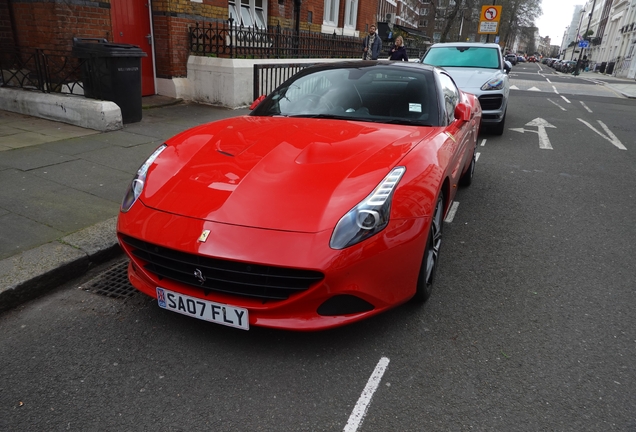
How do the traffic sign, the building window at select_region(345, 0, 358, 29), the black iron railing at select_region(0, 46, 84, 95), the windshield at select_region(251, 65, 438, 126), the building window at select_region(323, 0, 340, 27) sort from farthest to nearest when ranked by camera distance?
the traffic sign
the building window at select_region(345, 0, 358, 29)
the building window at select_region(323, 0, 340, 27)
the black iron railing at select_region(0, 46, 84, 95)
the windshield at select_region(251, 65, 438, 126)

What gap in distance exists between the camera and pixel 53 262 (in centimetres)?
319

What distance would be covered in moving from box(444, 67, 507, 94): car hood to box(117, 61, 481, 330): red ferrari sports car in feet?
19.7

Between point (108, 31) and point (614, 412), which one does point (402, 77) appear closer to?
point (614, 412)

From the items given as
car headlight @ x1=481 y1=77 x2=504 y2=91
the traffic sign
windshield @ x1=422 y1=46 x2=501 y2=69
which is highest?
the traffic sign

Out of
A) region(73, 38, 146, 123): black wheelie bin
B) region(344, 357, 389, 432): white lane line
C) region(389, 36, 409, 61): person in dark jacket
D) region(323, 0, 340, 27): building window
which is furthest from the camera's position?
region(323, 0, 340, 27): building window

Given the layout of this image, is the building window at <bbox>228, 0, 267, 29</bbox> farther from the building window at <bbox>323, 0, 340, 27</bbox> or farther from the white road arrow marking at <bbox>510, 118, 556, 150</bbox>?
the white road arrow marking at <bbox>510, 118, 556, 150</bbox>

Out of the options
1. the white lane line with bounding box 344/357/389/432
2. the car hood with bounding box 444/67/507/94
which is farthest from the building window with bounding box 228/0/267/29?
the white lane line with bounding box 344/357/389/432

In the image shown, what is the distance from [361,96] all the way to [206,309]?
7.57 feet

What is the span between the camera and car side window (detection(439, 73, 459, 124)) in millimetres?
3832

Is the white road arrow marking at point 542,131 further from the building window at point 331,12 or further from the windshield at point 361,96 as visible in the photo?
the building window at point 331,12

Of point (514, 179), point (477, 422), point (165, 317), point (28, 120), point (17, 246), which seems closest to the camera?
point (477, 422)

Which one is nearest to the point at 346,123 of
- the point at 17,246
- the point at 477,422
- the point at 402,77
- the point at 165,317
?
the point at 402,77

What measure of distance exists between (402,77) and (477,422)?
9.40ft

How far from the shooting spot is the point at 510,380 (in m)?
2.38
